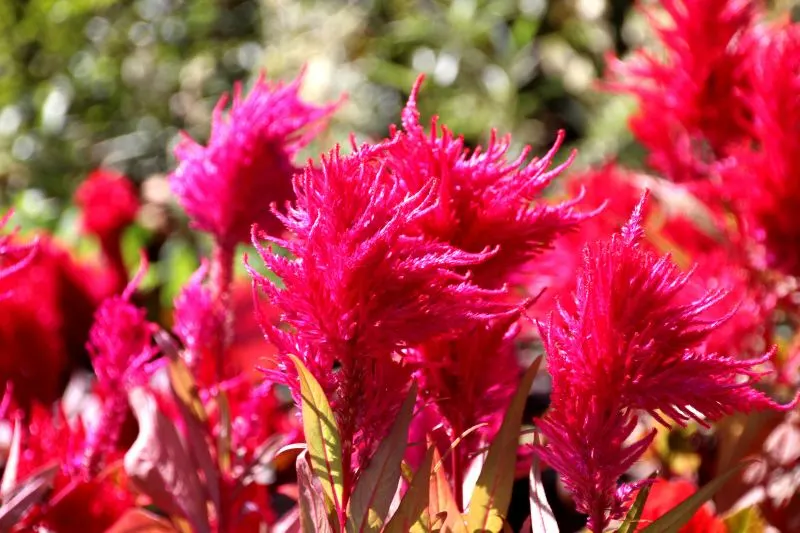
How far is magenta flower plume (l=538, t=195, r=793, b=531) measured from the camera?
0.48 metres

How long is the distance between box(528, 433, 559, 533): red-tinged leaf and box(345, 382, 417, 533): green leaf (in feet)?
0.25

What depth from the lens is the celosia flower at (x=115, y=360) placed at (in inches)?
28.3

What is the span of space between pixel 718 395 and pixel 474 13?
2.66m

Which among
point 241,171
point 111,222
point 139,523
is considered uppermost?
point 241,171

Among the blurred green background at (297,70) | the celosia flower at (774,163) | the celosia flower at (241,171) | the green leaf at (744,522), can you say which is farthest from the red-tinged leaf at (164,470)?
the blurred green background at (297,70)

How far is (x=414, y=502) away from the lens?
0.52 metres

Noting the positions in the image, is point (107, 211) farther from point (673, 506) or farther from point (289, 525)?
point (673, 506)

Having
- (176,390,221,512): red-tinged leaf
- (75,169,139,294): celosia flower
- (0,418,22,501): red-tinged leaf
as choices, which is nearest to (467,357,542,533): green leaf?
(176,390,221,512): red-tinged leaf

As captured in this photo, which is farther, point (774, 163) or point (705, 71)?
point (705, 71)

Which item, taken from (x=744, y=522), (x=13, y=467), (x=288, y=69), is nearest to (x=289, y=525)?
(x=13, y=467)

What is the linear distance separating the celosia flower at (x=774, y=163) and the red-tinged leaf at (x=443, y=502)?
1.37ft

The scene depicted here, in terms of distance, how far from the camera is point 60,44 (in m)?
3.04

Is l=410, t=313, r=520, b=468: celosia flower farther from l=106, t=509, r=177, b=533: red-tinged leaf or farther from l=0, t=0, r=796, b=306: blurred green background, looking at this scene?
l=0, t=0, r=796, b=306: blurred green background

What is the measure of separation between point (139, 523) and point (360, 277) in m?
0.32
